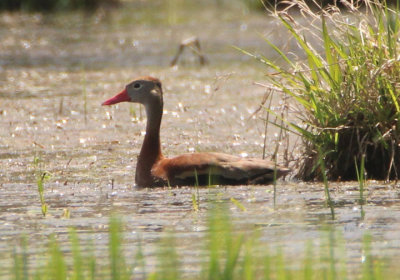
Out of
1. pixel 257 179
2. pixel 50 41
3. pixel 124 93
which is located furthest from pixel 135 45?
pixel 257 179

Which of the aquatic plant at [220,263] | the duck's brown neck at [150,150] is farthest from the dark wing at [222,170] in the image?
the aquatic plant at [220,263]

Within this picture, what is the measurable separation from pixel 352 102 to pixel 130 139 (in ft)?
10.5

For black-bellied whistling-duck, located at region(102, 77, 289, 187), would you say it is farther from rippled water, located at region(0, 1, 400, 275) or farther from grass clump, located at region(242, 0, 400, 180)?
grass clump, located at region(242, 0, 400, 180)

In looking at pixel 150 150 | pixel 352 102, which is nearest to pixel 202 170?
pixel 150 150

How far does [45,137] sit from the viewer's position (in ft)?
32.8

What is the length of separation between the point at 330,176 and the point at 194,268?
2.74m

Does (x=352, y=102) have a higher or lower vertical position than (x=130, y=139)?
higher

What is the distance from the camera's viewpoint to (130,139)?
9.89 meters

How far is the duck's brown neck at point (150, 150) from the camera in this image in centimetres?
759

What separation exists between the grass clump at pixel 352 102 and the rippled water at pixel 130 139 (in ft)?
0.86

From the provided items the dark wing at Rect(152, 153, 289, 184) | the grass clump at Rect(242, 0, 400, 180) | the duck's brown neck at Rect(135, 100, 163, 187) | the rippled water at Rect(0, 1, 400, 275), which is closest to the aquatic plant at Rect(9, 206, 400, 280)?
the rippled water at Rect(0, 1, 400, 275)

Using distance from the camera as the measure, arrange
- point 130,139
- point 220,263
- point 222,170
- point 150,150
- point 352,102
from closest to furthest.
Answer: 1. point 220,263
2. point 352,102
3. point 222,170
4. point 150,150
5. point 130,139

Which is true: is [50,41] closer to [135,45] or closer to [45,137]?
[135,45]

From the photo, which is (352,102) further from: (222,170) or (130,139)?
(130,139)
